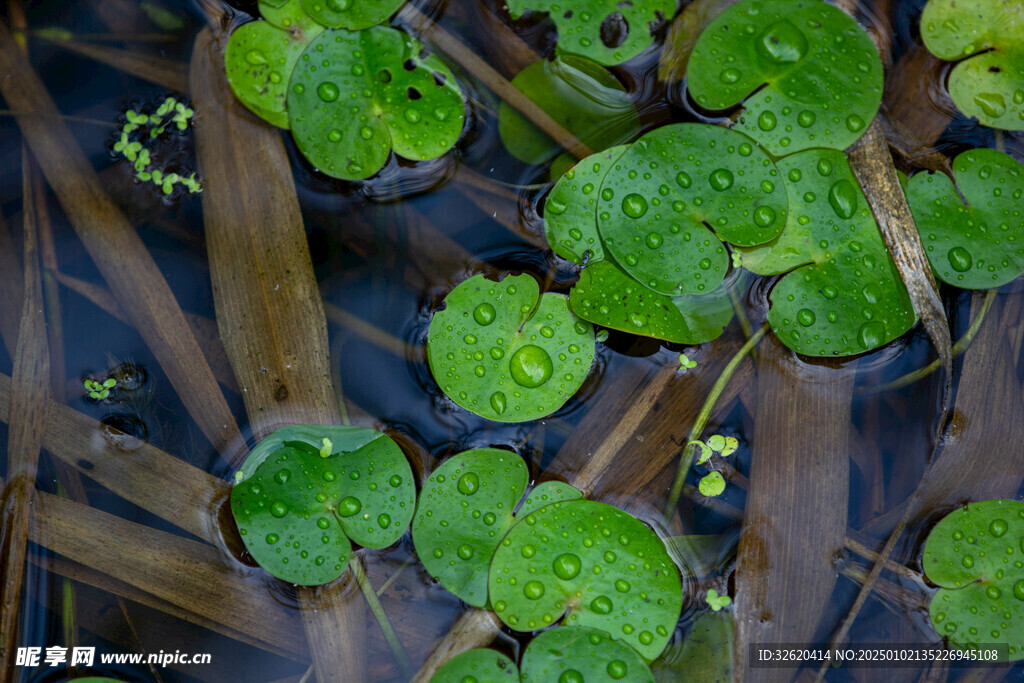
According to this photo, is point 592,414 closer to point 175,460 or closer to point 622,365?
point 622,365

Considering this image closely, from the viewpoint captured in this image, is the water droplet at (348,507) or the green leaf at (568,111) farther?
the green leaf at (568,111)

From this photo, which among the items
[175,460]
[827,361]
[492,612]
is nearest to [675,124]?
[827,361]

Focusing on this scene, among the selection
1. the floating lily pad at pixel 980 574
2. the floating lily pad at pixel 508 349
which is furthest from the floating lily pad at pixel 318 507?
the floating lily pad at pixel 980 574

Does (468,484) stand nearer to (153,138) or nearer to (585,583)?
(585,583)

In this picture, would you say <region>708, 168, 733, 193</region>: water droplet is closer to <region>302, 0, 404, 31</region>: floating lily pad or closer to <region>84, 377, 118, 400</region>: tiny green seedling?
<region>302, 0, 404, 31</region>: floating lily pad

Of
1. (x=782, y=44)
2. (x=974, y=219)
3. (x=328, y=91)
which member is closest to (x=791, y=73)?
(x=782, y=44)

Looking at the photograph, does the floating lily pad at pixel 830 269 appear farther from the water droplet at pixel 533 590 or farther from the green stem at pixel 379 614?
the green stem at pixel 379 614
